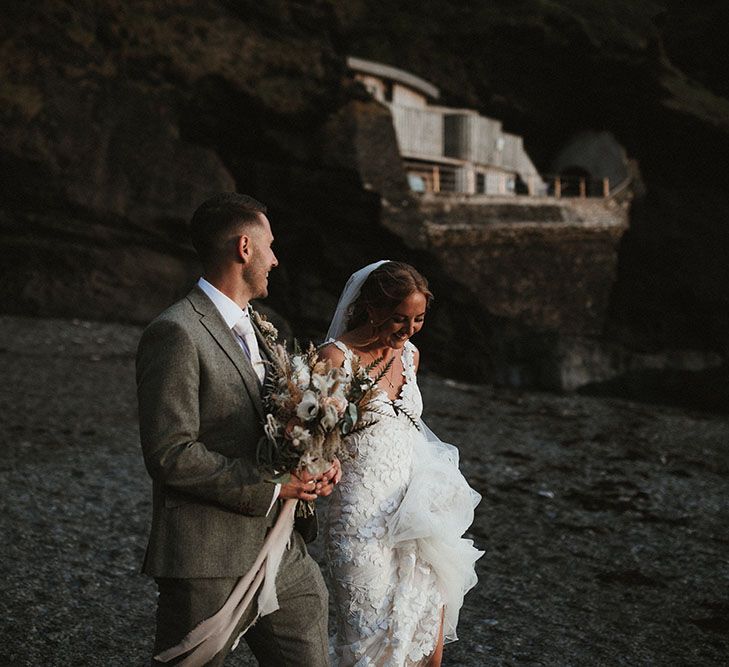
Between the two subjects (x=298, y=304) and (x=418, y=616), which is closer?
(x=418, y=616)

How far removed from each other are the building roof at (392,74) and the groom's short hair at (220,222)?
28020 millimetres

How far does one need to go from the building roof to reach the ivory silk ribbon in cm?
2843

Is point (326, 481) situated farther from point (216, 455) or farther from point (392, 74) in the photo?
point (392, 74)

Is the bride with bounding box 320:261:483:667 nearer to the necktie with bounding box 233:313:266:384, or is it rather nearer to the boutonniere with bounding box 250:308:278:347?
the boutonniere with bounding box 250:308:278:347

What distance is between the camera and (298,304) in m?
23.3

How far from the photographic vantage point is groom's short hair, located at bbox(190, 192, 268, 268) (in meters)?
3.18

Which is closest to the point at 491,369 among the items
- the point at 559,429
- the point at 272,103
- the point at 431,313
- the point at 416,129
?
the point at 431,313

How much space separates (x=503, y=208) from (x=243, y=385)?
25938 millimetres

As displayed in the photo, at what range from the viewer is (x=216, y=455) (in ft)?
9.64

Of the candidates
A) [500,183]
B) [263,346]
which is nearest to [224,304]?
[263,346]

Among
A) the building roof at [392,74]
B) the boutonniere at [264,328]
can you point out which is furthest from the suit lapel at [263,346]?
the building roof at [392,74]

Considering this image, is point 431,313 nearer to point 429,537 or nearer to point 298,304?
point 298,304

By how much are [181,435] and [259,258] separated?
0.74 metres

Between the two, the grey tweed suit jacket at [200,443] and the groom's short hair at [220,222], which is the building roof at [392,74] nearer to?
the groom's short hair at [220,222]
